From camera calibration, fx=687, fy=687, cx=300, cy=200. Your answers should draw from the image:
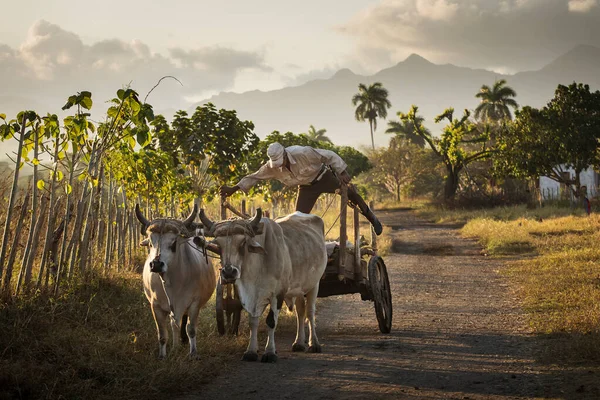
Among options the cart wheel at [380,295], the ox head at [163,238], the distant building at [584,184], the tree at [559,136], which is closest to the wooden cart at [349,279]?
the cart wheel at [380,295]

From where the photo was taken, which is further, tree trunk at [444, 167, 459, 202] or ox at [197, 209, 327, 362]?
tree trunk at [444, 167, 459, 202]

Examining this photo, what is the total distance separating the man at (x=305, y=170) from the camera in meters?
9.02

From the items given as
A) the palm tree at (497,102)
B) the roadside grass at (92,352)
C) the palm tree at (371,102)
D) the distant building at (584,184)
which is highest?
the palm tree at (371,102)

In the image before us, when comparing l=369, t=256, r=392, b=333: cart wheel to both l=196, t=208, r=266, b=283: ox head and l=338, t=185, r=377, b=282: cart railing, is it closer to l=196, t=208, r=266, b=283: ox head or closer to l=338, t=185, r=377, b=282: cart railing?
l=338, t=185, r=377, b=282: cart railing

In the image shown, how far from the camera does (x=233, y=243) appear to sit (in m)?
7.12

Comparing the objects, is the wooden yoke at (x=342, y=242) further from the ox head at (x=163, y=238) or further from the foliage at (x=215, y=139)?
the foliage at (x=215, y=139)

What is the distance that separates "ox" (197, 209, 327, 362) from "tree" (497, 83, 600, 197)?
25.0 m

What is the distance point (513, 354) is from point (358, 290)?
251 cm

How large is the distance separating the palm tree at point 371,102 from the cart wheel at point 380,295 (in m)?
68.7

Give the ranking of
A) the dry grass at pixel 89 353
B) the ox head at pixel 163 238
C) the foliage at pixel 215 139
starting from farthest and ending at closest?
1. the foliage at pixel 215 139
2. the ox head at pixel 163 238
3. the dry grass at pixel 89 353

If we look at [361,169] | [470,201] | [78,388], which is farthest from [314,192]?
[361,169]

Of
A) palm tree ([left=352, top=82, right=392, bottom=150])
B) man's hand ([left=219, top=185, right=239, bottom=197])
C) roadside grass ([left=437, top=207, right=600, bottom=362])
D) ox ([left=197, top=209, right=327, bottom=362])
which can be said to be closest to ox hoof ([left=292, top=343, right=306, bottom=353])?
ox ([left=197, top=209, right=327, bottom=362])

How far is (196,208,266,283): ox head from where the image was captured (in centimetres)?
701

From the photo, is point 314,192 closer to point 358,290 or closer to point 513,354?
point 358,290
